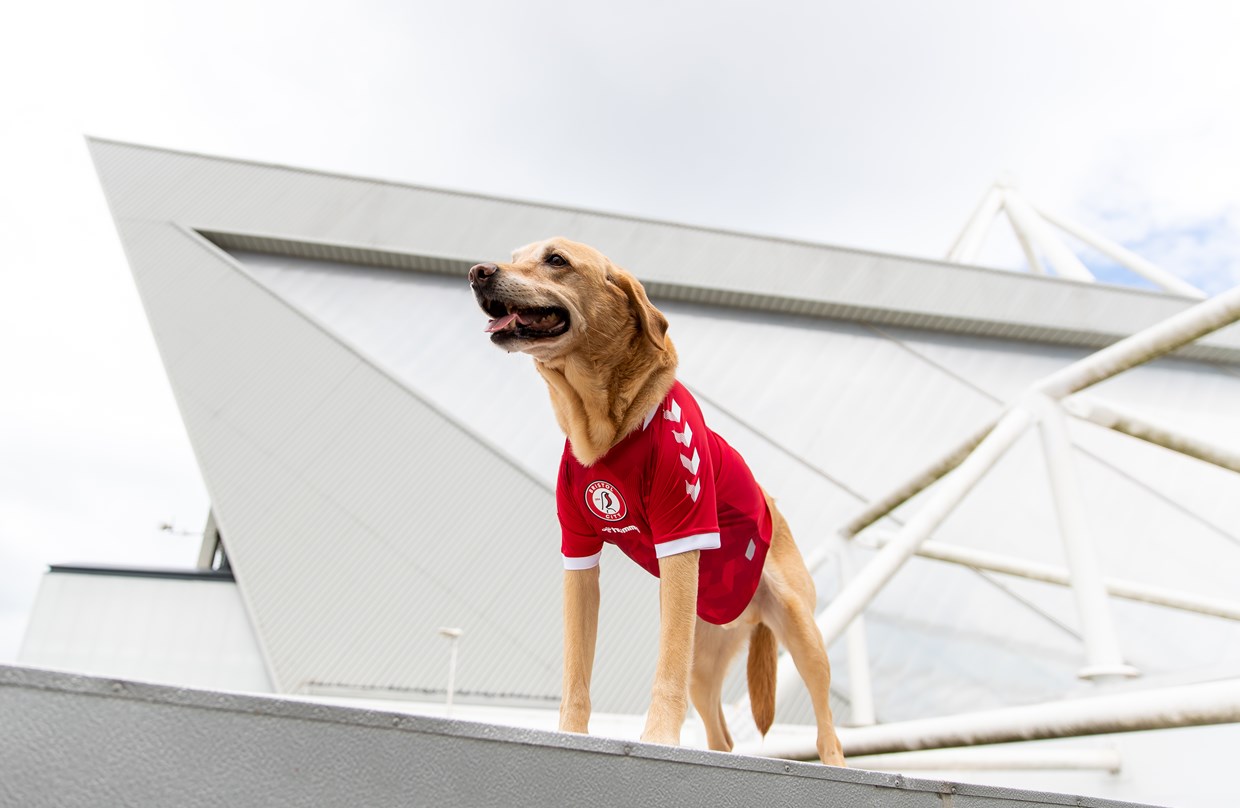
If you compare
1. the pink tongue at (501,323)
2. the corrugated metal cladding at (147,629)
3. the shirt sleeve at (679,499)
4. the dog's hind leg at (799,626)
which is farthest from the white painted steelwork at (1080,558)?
the corrugated metal cladding at (147,629)

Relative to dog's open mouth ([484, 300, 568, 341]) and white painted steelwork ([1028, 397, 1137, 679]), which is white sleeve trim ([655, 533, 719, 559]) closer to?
dog's open mouth ([484, 300, 568, 341])

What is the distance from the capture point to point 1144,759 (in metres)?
5.18

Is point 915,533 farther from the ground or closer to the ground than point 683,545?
farther from the ground

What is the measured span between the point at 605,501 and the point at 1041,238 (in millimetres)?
20968

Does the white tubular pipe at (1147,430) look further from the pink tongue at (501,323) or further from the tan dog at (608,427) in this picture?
the pink tongue at (501,323)

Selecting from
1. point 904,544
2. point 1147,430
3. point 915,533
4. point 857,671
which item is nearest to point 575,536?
point 904,544

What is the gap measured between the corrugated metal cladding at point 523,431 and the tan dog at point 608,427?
380 inches

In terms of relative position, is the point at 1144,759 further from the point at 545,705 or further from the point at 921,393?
the point at 921,393

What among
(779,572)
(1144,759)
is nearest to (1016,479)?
(1144,759)

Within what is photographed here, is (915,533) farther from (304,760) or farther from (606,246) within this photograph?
(606,246)

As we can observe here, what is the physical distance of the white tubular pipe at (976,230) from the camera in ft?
65.6

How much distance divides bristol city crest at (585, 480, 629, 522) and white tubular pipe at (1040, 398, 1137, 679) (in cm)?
482

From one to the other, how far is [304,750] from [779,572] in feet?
8.52

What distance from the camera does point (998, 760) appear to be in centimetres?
573
